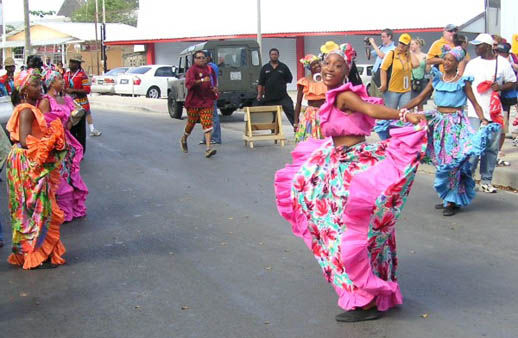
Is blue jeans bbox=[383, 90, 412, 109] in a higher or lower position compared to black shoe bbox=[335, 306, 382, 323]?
higher

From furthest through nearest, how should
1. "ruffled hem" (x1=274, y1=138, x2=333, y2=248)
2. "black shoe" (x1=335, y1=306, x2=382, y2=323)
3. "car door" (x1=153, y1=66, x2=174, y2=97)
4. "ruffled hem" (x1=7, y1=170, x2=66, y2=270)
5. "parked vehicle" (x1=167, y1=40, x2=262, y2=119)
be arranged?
"car door" (x1=153, y1=66, x2=174, y2=97) < "parked vehicle" (x1=167, y1=40, x2=262, y2=119) < "ruffled hem" (x1=7, y1=170, x2=66, y2=270) < "ruffled hem" (x1=274, y1=138, x2=333, y2=248) < "black shoe" (x1=335, y1=306, x2=382, y2=323)

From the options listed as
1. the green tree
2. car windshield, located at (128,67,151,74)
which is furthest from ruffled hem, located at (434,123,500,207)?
the green tree

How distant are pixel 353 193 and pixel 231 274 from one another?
1888 mm

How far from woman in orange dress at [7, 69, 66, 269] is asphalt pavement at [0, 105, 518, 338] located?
21 centimetres

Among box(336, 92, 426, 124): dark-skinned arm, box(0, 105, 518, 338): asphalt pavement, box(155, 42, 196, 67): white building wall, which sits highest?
box(155, 42, 196, 67): white building wall

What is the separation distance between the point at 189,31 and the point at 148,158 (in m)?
26.2

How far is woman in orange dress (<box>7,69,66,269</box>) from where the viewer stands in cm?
675

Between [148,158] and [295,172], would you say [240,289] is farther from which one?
[148,158]

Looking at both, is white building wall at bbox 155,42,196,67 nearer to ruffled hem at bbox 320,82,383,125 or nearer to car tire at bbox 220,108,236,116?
car tire at bbox 220,108,236,116

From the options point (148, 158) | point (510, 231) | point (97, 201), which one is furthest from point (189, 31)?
point (510, 231)

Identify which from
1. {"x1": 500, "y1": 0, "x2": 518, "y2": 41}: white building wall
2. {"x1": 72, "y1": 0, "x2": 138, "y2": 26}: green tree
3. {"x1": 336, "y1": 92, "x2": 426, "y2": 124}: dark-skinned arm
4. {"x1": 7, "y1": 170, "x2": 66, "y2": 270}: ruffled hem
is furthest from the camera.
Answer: {"x1": 72, "y1": 0, "x2": 138, "y2": 26}: green tree

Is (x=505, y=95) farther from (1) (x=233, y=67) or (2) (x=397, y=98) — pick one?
(1) (x=233, y=67)

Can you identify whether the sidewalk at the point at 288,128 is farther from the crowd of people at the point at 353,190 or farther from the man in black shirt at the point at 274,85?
the crowd of people at the point at 353,190

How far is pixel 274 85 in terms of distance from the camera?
15500 millimetres
